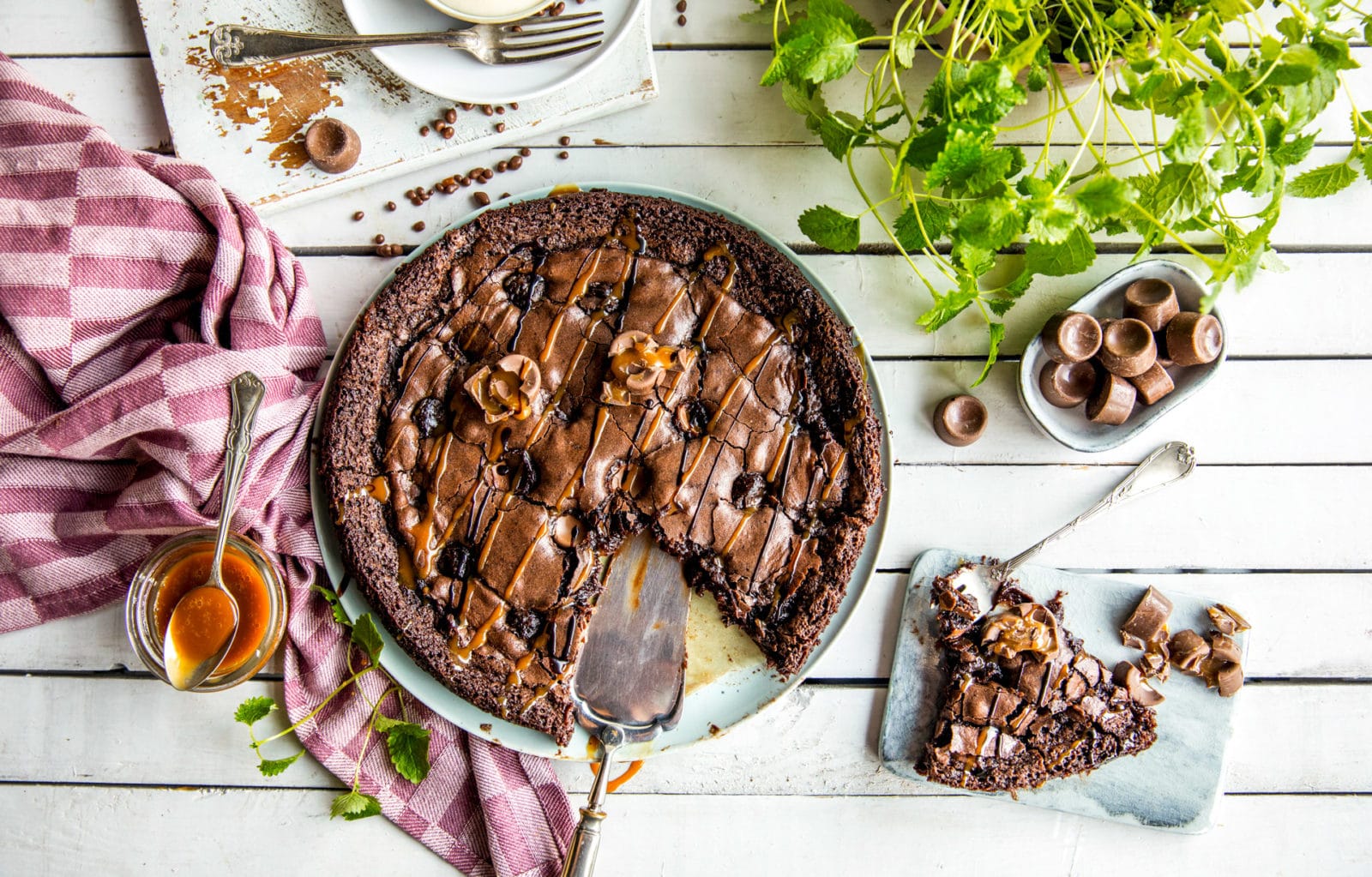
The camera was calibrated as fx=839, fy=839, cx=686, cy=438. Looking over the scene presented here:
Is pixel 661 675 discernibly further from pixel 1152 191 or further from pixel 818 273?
pixel 1152 191

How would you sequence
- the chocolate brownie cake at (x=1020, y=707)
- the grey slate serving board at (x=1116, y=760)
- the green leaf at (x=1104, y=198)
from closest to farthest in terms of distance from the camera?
the green leaf at (x=1104, y=198) < the chocolate brownie cake at (x=1020, y=707) < the grey slate serving board at (x=1116, y=760)

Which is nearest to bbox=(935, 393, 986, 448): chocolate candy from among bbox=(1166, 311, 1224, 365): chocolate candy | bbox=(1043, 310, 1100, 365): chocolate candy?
bbox=(1043, 310, 1100, 365): chocolate candy

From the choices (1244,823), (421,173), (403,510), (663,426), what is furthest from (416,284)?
(1244,823)

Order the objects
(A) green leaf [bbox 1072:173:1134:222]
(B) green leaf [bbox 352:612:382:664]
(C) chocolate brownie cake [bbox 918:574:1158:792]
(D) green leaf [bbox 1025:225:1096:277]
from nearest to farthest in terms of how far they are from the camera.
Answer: (A) green leaf [bbox 1072:173:1134:222] < (D) green leaf [bbox 1025:225:1096:277] < (B) green leaf [bbox 352:612:382:664] < (C) chocolate brownie cake [bbox 918:574:1158:792]

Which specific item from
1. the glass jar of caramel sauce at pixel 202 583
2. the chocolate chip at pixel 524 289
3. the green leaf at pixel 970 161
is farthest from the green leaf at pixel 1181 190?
the glass jar of caramel sauce at pixel 202 583

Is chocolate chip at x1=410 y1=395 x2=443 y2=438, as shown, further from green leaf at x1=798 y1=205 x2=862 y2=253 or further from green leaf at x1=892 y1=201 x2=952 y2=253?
green leaf at x1=892 y1=201 x2=952 y2=253

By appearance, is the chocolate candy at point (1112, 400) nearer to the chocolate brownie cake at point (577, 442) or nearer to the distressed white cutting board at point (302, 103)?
the chocolate brownie cake at point (577, 442)

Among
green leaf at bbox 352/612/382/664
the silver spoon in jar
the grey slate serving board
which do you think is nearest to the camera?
the silver spoon in jar
